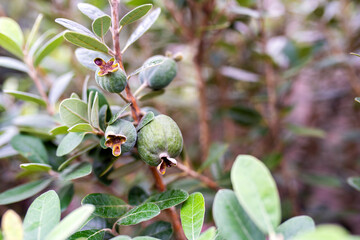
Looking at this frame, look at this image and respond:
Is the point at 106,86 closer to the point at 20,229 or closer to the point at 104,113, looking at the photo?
the point at 104,113

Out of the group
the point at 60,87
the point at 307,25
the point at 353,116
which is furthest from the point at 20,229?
the point at 353,116

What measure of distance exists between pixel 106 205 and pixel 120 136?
5.9 inches

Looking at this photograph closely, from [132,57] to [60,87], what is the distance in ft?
2.40

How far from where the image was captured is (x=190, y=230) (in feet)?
1.49

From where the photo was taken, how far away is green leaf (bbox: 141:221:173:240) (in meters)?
0.60

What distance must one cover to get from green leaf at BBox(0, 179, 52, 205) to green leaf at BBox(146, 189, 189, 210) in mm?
253

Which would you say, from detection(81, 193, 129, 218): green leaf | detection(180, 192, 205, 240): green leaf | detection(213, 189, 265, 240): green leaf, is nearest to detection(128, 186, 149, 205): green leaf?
detection(81, 193, 129, 218): green leaf

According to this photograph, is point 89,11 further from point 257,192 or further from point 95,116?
point 257,192

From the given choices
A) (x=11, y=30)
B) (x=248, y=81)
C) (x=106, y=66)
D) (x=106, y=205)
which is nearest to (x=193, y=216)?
(x=106, y=205)

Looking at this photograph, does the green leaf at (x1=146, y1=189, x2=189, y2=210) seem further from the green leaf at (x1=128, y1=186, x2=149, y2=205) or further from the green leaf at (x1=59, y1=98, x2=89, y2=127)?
the green leaf at (x1=59, y1=98, x2=89, y2=127)

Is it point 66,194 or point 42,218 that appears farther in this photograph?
point 66,194

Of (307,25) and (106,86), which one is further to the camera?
(307,25)

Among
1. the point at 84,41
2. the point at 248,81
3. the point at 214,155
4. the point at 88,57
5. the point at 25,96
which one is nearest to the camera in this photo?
the point at 84,41

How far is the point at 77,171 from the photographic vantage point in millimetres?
573
